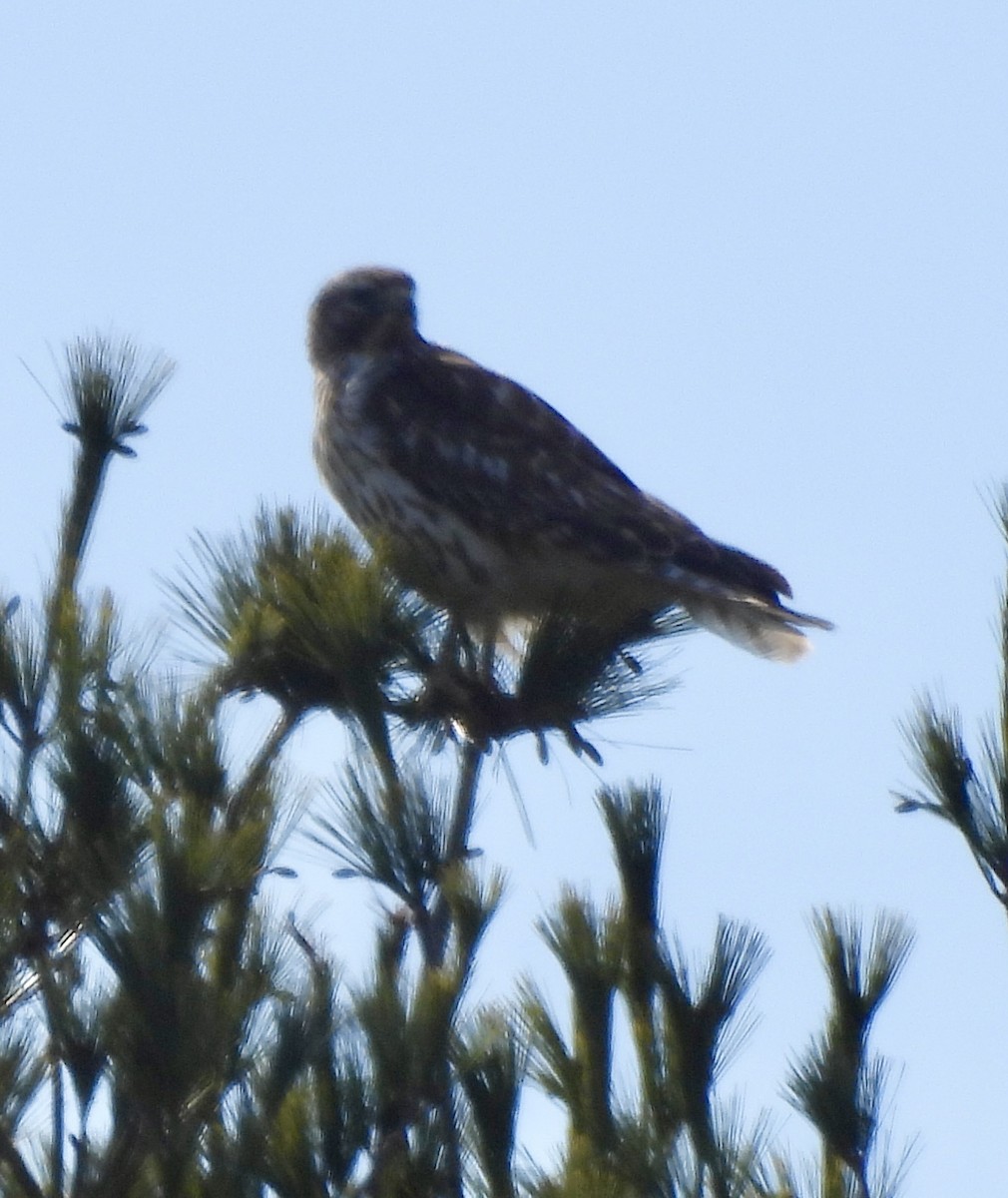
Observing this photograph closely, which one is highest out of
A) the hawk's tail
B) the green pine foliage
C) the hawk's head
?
the hawk's head

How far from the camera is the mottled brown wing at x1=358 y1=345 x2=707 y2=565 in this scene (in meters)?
5.76

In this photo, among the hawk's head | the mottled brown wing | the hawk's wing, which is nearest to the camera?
the hawk's wing

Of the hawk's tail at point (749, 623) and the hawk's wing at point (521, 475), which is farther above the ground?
the hawk's wing at point (521, 475)

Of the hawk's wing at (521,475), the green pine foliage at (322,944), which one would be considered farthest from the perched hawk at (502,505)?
the green pine foliage at (322,944)

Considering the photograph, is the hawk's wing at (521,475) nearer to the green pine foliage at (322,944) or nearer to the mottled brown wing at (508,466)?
the mottled brown wing at (508,466)

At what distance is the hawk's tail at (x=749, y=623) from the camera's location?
214 inches

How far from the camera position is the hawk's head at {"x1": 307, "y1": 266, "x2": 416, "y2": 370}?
6.93 metres

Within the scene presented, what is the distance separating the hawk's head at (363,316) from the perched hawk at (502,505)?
124 millimetres

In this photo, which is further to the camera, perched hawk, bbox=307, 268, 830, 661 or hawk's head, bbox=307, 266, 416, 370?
hawk's head, bbox=307, 266, 416, 370

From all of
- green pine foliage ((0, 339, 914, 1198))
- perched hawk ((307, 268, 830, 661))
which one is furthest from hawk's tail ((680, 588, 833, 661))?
green pine foliage ((0, 339, 914, 1198))

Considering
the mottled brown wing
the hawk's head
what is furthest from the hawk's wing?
the hawk's head

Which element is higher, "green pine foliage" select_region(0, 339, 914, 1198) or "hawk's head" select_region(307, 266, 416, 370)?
"hawk's head" select_region(307, 266, 416, 370)

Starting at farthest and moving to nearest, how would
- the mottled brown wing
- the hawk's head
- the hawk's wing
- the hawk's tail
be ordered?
1. the hawk's head
2. the mottled brown wing
3. the hawk's wing
4. the hawk's tail

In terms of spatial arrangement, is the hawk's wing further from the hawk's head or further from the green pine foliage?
the green pine foliage
